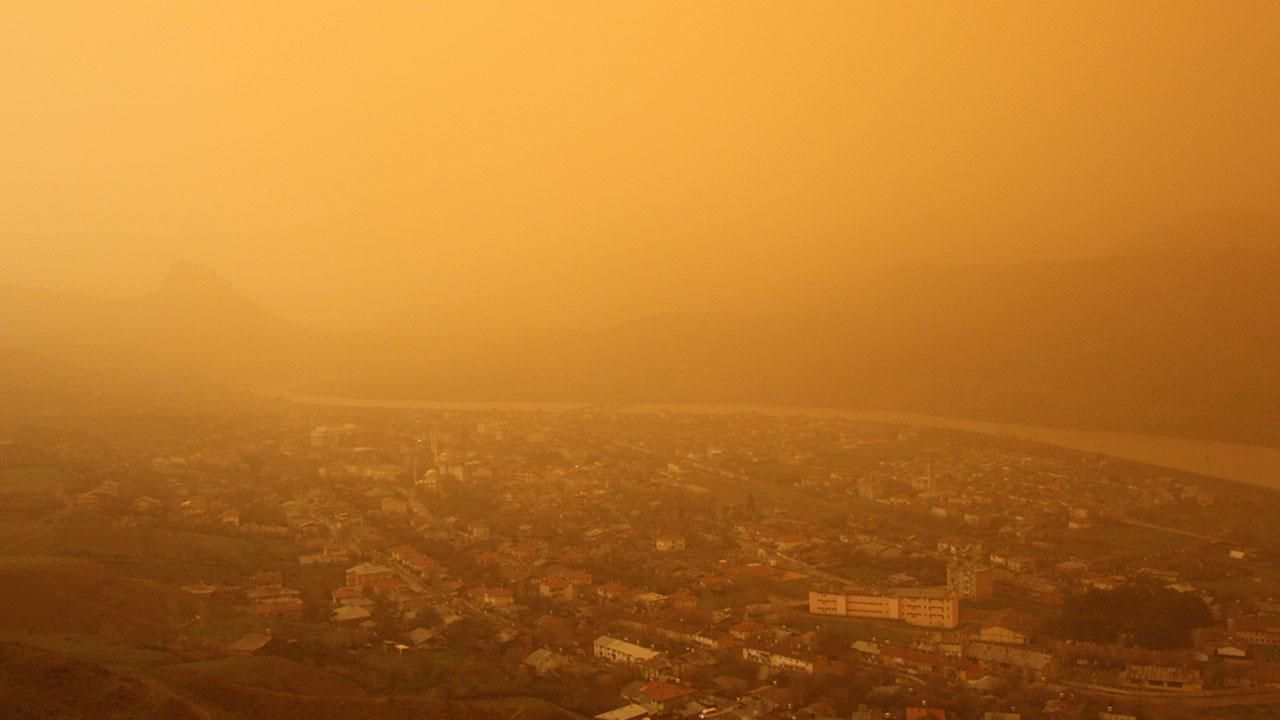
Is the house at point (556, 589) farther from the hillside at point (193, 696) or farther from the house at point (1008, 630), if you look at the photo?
the house at point (1008, 630)

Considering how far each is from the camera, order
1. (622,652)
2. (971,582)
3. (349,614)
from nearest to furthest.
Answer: (622,652) < (349,614) < (971,582)

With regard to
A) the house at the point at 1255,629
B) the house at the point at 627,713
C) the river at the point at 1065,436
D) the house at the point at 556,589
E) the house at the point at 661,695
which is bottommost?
the house at the point at 627,713

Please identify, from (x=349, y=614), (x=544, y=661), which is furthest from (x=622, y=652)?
(x=349, y=614)

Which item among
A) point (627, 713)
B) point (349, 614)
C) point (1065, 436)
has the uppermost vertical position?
point (1065, 436)

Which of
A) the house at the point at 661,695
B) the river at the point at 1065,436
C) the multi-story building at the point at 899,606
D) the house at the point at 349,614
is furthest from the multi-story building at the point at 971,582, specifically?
the river at the point at 1065,436

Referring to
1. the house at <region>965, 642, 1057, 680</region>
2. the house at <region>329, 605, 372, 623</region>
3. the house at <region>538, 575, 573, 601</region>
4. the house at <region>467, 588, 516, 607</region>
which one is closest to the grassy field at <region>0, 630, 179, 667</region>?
the house at <region>329, 605, 372, 623</region>

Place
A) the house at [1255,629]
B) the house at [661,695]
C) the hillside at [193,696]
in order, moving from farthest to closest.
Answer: the house at [1255,629]
the house at [661,695]
the hillside at [193,696]

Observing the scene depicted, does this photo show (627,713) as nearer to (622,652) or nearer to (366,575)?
(622,652)

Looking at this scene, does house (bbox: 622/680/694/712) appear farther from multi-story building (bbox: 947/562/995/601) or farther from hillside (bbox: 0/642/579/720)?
multi-story building (bbox: 947/562/995/601)

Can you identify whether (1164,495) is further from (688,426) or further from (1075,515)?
(688,426)
